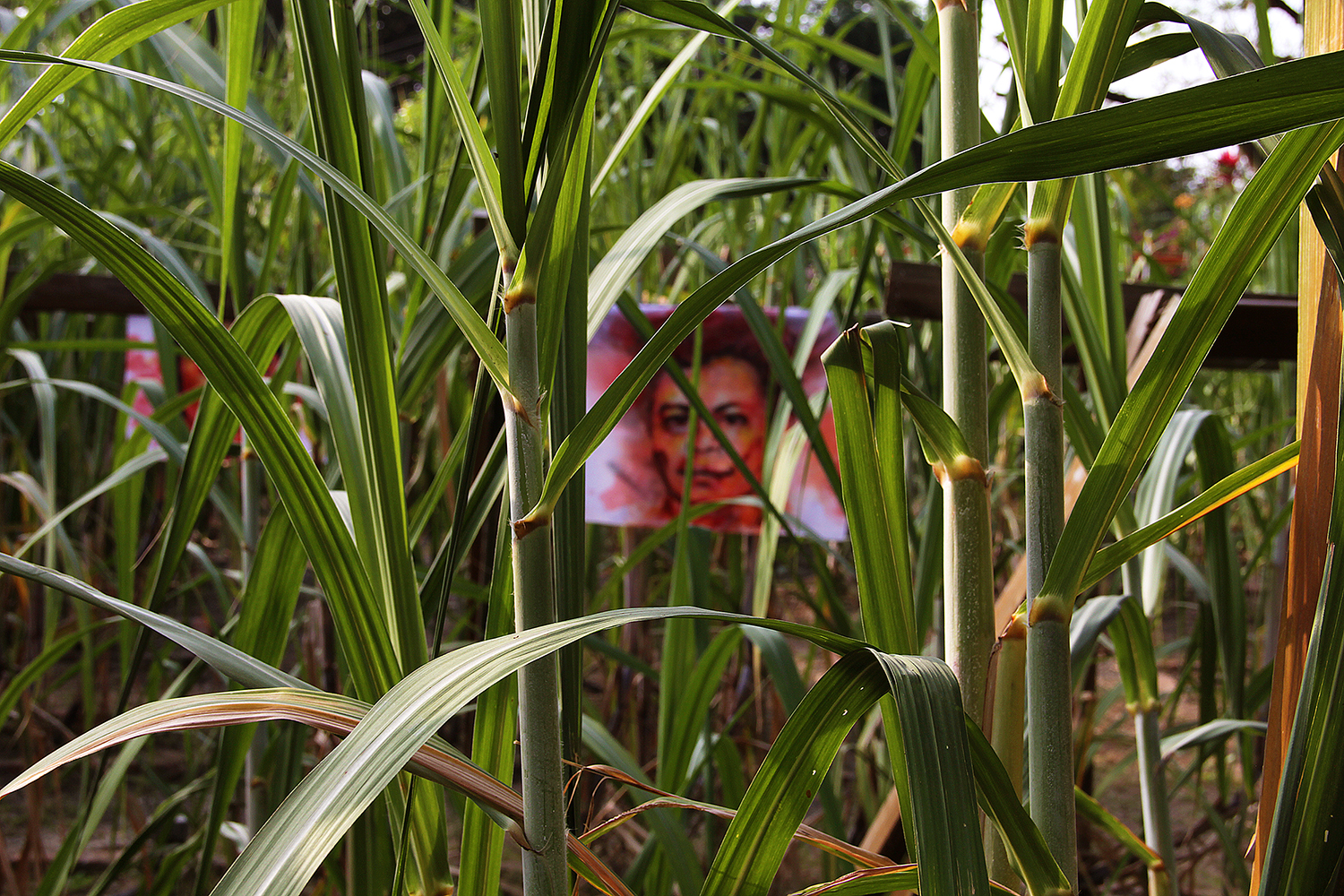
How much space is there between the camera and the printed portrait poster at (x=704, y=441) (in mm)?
817

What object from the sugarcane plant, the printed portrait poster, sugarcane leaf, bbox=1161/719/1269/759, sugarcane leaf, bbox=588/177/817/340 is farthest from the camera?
the printed portrait poster

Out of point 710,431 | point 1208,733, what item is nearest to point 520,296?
point 1208,733

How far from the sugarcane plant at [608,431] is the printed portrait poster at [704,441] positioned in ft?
1.60

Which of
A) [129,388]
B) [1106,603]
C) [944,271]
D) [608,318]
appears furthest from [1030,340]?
[129,388]

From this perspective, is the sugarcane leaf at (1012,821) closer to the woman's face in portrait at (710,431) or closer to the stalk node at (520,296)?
the stalk node at (520,296)

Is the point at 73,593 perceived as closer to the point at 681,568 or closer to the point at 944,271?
the point at 944,271

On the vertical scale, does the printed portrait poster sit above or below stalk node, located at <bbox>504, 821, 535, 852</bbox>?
above

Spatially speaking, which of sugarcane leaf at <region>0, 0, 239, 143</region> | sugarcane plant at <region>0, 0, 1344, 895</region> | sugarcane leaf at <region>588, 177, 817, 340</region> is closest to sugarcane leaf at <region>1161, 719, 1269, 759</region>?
sugarcane plant at <region>0, 0, 1344, 895</region>

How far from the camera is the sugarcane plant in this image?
0.19m

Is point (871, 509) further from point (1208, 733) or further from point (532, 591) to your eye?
point (1208, 733)

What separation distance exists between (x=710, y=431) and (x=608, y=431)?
62 cm

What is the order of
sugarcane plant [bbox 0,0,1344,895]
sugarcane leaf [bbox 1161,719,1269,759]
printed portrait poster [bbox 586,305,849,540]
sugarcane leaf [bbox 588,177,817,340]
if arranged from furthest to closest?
printed portrait poster [bbox 586,305,849,540] → sugarcane leaf [bbox 1161,719,1269,759] → sugarcane leaf [bbox 588,177,817,340] → sugarcane plant [bbox 0,0,1344,895]

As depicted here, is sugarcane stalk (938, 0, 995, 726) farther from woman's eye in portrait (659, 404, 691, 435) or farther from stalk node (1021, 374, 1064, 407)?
woman's eye in portrait (659, 404, 691, 435)

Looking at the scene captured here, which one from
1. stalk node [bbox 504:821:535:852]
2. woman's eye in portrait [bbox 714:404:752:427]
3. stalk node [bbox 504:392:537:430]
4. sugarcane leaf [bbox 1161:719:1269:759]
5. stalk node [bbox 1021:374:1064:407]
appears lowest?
sugarcane leaf [bbox 1161:719:1269:759]
